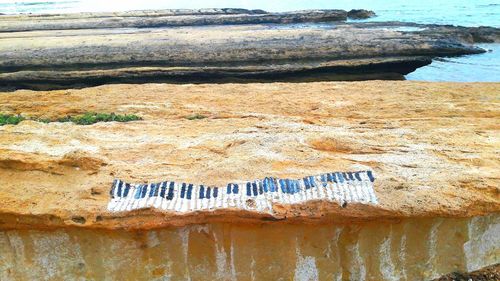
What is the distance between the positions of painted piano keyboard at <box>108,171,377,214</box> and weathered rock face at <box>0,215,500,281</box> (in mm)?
255

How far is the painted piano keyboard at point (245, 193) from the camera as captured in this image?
4129 mm

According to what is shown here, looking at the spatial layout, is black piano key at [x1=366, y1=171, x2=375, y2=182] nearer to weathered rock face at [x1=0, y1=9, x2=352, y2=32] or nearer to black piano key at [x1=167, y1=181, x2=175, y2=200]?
black piano key at [x1=167, y1=181, x2=175, y2=200]

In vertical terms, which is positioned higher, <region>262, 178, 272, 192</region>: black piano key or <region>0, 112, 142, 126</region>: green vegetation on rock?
<region>0, 112, 142, 126</region>: green vegetation on rock

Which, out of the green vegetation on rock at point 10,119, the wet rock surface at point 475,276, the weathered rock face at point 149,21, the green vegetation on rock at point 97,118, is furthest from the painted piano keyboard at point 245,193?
the weathered rock face at point 149,21

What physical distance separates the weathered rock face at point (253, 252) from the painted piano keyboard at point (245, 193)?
26cm

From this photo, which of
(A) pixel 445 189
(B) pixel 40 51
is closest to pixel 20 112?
(A) pixel 445 189

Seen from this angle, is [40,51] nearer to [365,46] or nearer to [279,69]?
[279,69]

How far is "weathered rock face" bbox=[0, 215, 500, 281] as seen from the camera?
431 cm

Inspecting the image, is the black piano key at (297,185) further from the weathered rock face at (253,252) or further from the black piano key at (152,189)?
the black piano key at (152,189)

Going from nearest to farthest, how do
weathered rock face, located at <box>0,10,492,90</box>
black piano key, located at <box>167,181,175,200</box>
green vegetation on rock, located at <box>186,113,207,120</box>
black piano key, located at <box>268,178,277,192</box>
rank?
black piano key, located at <box>167,181,175,200</box>, black piano key, located at <box>268,178,277,192</box>, green vegetation on rock, located at <box>186,113,207,120</box>, weathered rock face, located at <box>0,10,492,90</box>

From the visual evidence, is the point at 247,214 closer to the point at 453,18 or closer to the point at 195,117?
the point at 195,117

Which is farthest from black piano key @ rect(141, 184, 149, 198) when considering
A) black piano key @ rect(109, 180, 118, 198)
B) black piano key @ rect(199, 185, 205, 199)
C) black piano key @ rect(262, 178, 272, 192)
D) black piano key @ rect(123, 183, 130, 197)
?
black piano key @ rect(262, 178, 272, 192)

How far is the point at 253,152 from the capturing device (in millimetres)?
5086

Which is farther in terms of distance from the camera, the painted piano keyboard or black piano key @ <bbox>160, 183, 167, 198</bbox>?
black piano key @ <bbox>160, 183, 167, 198</bbox>
